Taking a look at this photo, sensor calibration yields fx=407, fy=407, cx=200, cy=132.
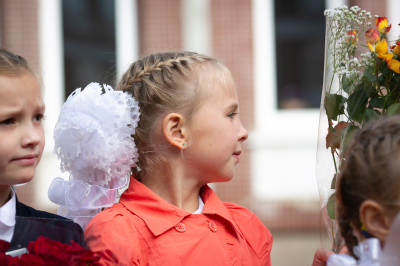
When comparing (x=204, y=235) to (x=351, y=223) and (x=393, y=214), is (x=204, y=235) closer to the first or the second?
(x=351, y=223)

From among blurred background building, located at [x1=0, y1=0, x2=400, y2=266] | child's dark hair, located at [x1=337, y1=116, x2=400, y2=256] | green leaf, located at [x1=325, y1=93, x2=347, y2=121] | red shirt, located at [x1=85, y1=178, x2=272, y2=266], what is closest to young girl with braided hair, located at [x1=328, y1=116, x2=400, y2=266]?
child's dark hair, located at [x1=337, y1=116, x2=400, y2=256]

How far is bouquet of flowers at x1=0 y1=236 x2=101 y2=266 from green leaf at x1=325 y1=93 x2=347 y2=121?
98 centimetres

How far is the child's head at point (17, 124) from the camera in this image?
4.42 ft

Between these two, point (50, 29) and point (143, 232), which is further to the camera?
point (50, 29)

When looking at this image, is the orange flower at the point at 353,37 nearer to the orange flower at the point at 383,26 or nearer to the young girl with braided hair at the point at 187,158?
the orange flower at the point at 383,26

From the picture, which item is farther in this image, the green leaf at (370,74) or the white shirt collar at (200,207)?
the white shirt collar at (200,207)

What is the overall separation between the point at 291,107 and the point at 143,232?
477 cm

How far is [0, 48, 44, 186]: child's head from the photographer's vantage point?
1.35 metres

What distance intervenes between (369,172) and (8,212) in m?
1.17

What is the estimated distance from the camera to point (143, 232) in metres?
1.59

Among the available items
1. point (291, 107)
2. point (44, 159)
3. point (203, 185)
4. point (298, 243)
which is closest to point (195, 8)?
point (291, 107)

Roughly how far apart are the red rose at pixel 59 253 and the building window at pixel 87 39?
16.5 feet

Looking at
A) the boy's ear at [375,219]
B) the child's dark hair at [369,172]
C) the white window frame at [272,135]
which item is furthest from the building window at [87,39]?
the boy's ear at [375,219]

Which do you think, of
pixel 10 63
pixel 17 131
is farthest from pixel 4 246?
pixel 10 63
